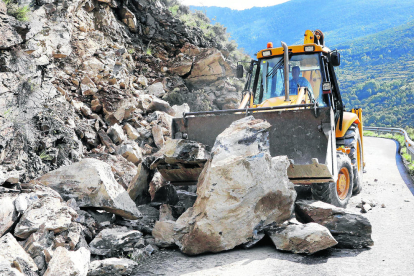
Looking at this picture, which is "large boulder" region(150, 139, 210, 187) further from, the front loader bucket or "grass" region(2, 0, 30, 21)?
"grass" region(2, 0, 30, 21)

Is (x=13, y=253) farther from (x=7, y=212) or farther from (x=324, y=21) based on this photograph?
(x=324, y=21)

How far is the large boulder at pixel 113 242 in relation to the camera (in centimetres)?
453

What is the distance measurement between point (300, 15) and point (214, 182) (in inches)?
8243

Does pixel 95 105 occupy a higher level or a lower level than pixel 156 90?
lower

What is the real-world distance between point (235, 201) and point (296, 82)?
3.46 meters

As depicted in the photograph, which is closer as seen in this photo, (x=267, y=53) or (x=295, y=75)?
(x=295, y=75)

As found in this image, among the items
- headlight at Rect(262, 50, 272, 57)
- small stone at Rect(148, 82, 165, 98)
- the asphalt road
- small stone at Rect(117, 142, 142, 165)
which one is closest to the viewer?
the asphalt road

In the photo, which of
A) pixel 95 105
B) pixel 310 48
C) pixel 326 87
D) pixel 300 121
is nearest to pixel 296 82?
pixel 326 87

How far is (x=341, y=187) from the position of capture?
21.7ft

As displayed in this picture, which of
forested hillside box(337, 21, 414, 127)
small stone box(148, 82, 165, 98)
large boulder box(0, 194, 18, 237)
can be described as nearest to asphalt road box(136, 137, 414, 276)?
large boulder box(0, 194, 18, 237)

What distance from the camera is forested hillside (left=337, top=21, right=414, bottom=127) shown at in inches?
1716

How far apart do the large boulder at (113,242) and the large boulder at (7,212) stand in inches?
37.4

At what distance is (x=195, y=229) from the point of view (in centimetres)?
446

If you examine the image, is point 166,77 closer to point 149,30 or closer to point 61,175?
point 149,30
